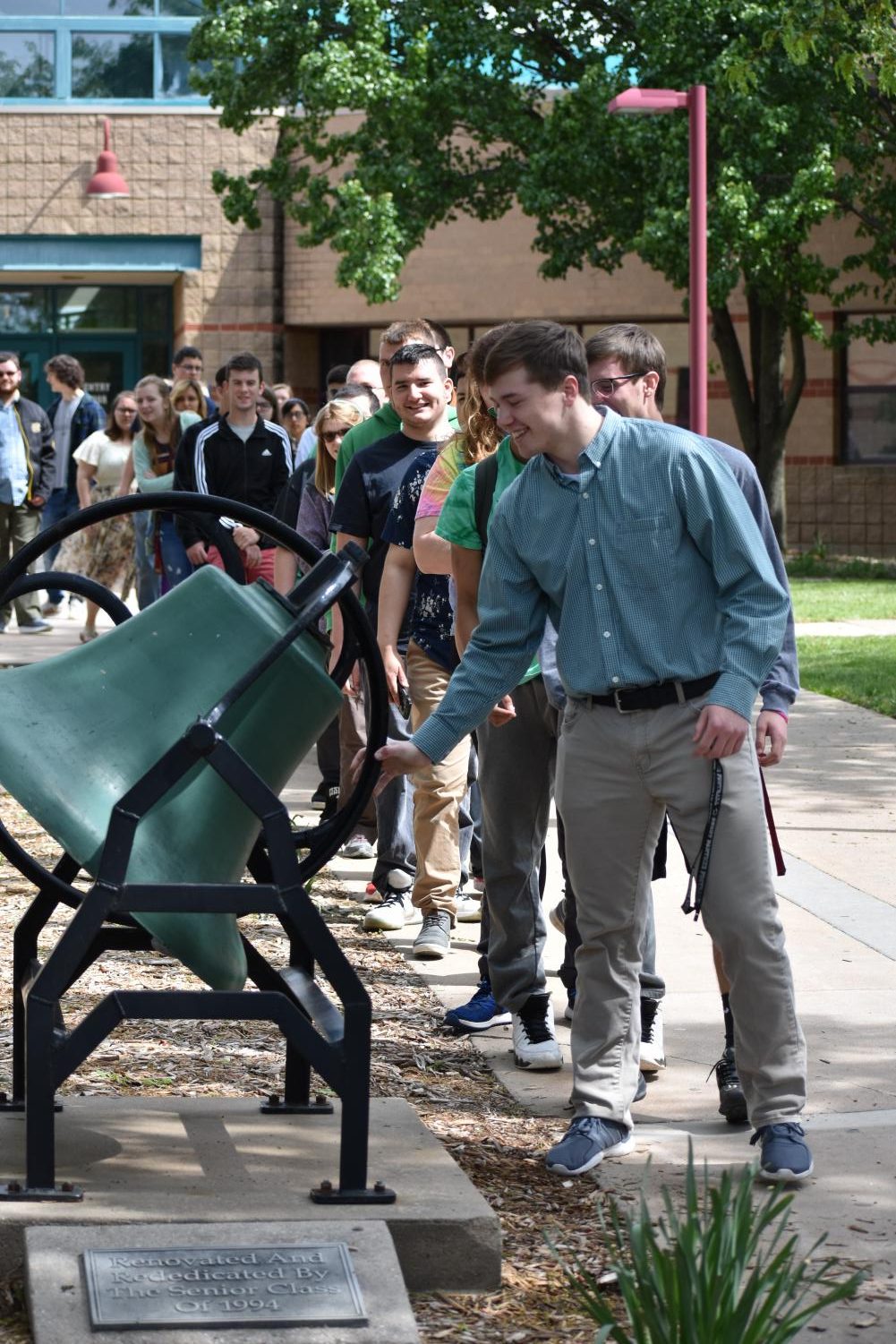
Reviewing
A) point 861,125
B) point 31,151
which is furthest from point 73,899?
point 31,151

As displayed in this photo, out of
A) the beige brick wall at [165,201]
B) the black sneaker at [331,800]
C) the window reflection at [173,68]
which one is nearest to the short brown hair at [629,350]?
the black sneaker at [331,800]

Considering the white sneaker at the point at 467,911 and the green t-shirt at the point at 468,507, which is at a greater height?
the green t-shirt at the point at 468,507

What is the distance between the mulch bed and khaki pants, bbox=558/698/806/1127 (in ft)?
0.91

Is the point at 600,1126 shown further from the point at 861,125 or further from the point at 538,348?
the point at 861,125

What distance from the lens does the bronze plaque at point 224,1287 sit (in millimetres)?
3312

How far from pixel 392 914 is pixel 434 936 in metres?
0.45

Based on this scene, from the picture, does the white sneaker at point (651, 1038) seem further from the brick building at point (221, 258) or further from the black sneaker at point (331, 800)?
the brick building at point (221, 258)

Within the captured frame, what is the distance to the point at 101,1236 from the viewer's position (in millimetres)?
3541

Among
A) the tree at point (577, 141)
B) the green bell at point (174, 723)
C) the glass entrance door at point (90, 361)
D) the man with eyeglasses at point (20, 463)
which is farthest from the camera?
the glass entrance door at point (90, 361)

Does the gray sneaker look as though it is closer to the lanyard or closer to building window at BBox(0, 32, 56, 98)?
the lanyard

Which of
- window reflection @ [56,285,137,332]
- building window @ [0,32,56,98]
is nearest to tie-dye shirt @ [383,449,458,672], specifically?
window reflection @ [56,285,137,332]

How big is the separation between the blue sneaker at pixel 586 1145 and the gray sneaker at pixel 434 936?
195cm

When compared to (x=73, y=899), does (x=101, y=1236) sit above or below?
below

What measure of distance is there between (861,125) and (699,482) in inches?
801
